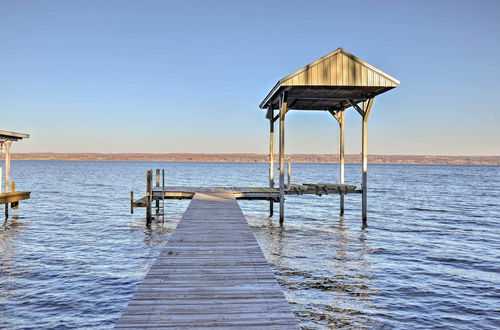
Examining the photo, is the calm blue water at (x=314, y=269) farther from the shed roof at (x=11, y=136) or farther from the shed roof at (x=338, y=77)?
the shed roof at (x=338, y=77)

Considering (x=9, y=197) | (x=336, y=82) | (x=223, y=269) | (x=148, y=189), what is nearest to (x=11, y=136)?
(x=9, y=197)

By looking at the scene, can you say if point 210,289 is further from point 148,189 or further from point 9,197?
point 9,197

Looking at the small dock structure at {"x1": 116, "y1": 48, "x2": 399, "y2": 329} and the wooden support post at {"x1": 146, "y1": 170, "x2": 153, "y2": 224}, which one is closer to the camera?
the small dock structure at {"x1": 116, "y1": 48, "x2": 399, "y2": 329}

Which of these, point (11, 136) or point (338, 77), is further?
point (11, 136)

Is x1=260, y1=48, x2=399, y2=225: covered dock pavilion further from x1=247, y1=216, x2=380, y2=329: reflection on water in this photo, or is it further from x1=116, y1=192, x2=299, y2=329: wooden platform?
x1=116, y1=192, x2=299, y2=329: wooden platform

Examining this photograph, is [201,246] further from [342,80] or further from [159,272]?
[342,80]

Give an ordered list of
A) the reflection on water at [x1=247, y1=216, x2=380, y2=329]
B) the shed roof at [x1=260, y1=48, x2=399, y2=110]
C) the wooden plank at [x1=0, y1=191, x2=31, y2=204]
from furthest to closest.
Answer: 1. the wooden plank at [x1=0, y1=191, x2=31, y2=204]
2. the shed roof at [x1=260, y1=48, x2=399, y2=110]
3. the reflection on water at [x1=247, y1=216, x2=380, y2=329]

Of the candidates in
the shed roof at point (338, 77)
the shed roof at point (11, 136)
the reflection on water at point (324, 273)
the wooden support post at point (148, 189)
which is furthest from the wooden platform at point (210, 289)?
the shed roof at point (11, 136)

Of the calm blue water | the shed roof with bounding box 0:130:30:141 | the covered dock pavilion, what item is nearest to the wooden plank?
the calm blue water

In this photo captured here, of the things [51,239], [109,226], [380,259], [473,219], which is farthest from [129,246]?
[473,219]

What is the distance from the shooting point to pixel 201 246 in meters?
9.02

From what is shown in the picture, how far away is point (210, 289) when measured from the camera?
6.23 meters

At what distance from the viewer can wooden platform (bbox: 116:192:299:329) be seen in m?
5.05

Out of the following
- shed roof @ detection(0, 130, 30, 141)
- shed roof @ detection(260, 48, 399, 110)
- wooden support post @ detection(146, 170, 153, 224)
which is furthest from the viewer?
shed roof @ detection(0, 130, 30, 141)
